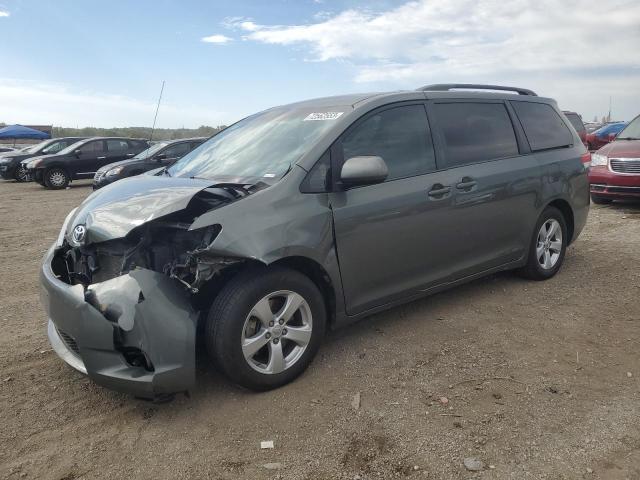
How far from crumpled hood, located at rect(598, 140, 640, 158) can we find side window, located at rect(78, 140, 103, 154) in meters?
15.0

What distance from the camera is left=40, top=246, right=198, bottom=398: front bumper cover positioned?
2684mm

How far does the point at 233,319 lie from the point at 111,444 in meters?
0.88

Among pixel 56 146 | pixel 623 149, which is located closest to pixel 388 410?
pixel 623 149

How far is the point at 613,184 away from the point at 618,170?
0.79ft

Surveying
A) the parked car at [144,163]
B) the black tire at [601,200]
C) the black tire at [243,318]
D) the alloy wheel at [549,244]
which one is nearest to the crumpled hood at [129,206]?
the black tire at [243,318]

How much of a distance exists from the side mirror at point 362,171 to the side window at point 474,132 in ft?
3.19

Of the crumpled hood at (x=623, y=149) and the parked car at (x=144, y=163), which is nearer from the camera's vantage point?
the crumpled hood at (x=623, y=149)

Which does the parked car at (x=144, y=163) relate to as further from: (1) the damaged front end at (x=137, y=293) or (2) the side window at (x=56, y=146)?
(1) the damaged front end at (x=137, y=293)

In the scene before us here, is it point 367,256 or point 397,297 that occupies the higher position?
point 367,256

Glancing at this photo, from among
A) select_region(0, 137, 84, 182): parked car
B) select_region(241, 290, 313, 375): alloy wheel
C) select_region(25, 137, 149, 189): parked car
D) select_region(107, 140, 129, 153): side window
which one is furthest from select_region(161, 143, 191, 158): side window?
select_region(241, 290, 313, 375): alloy wheel

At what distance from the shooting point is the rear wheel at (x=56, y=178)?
16.6 m

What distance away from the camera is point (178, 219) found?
300 centimetres

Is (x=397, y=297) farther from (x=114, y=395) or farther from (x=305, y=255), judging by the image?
(x=114, y=395)

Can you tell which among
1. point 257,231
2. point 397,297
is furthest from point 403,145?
point 257,231
